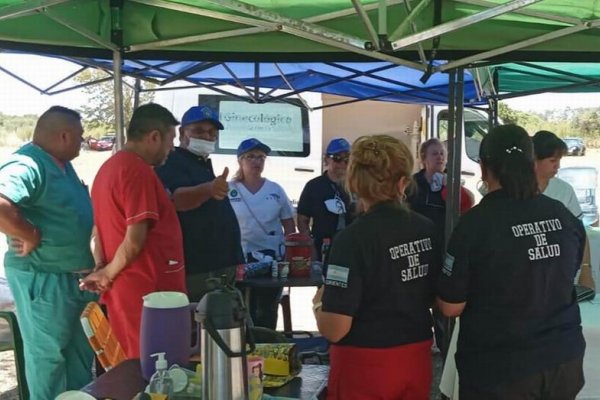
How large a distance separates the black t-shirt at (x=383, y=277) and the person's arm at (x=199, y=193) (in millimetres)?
1321

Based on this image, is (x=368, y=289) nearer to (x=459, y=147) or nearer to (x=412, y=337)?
(x=412, y=337)

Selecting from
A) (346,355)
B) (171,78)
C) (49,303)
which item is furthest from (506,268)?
(171,78)

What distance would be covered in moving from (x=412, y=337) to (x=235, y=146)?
5745 millimetres

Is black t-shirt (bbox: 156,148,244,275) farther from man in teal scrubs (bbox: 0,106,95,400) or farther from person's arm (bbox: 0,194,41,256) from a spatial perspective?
person's arm (bbox: 0,194,41,256)

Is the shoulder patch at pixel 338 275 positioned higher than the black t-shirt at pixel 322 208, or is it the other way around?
the black t-shirt at pixel 322 208

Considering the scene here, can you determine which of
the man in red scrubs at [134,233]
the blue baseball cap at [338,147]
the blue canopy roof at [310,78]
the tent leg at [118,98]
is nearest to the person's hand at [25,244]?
the man in red scrubs at [134,233]

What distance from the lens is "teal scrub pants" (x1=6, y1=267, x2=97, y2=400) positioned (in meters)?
2.84

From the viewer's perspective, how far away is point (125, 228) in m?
2.49

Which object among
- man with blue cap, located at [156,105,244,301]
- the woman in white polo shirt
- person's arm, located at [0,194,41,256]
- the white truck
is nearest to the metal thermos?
person's arm, located at [0,194,41,256]

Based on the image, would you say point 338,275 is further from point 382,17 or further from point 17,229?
point 17,229

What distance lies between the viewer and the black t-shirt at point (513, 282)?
5.99 ft

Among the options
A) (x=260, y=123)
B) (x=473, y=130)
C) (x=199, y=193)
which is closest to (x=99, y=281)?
(x=199, y=193)

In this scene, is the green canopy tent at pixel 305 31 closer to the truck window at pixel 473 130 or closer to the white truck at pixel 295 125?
the white truck at pixel 295 125

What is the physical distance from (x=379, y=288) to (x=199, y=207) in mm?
1576
